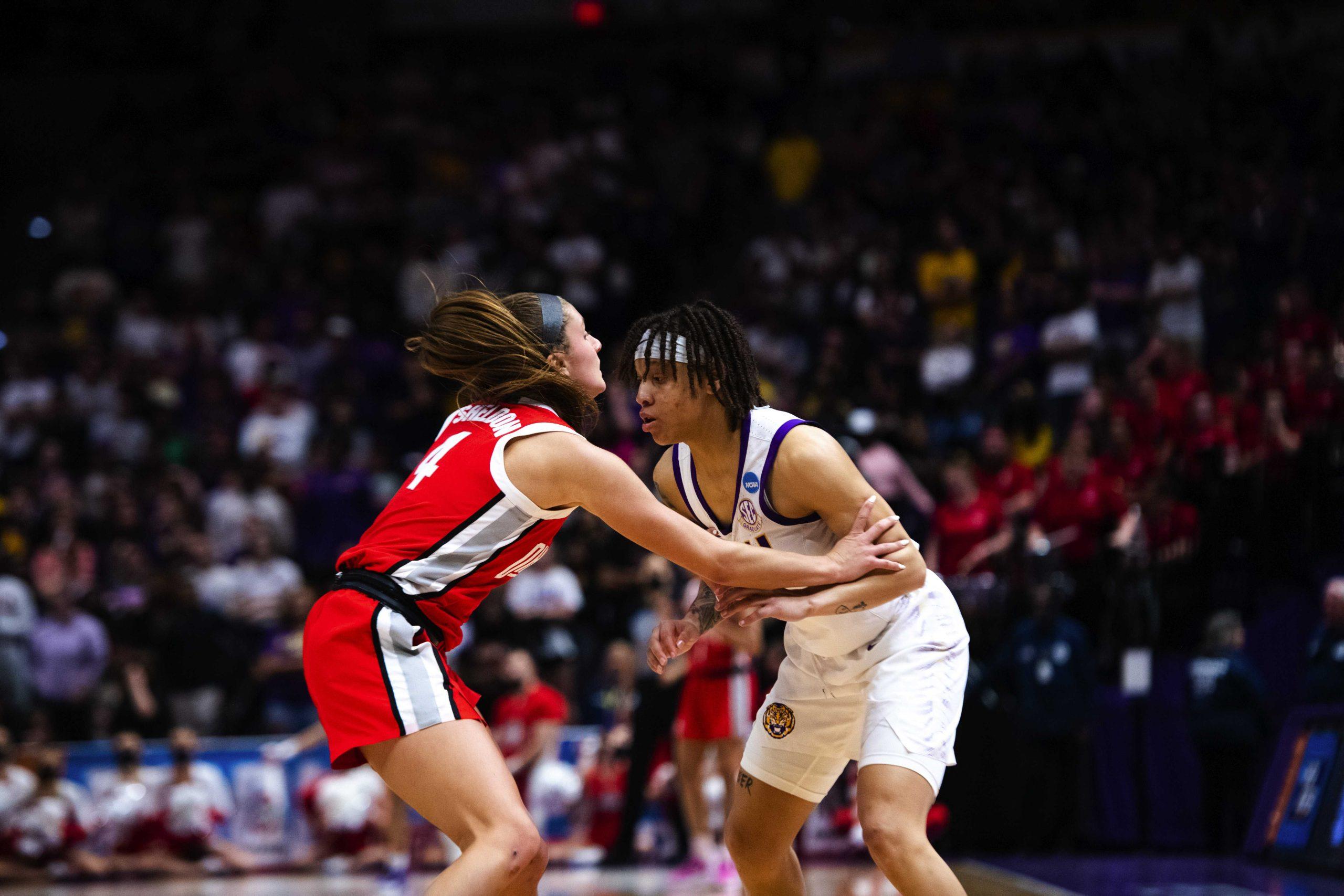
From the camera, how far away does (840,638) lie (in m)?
3.93

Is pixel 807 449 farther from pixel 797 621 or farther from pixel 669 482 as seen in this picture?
pixel 669 482

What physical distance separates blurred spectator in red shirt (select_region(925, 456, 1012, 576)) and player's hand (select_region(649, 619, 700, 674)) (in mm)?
6513

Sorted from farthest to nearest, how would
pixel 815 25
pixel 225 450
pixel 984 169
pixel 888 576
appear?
pixel 815 25, pixel 984 169, pixel 225 450, pixel 888 576

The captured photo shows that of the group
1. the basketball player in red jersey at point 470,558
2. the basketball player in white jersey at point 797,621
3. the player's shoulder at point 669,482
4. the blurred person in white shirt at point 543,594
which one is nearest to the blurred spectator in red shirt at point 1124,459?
the blurred person in white shirt at point 543,594

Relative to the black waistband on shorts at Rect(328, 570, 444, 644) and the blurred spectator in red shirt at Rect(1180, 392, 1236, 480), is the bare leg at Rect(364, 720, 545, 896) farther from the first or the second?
the blurred spectator in red shirt at Rect(1180, 392, 1236, 480)

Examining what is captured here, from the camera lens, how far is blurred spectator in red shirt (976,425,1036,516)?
1045 cm

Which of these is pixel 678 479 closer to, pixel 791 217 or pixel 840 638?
pixel 840 638

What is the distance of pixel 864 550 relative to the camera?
12.1ft

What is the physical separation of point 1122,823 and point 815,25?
34.0 feet

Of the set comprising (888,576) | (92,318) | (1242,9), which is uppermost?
(1242,9)

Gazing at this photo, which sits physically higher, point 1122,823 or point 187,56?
point 187,56

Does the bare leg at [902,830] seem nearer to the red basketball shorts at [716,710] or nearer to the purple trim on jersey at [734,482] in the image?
the purple trim on jersey at [734,482]

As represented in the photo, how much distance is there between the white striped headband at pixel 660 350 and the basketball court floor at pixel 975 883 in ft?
14.2

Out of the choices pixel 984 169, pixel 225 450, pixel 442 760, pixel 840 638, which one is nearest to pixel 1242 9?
pixel 984 169
